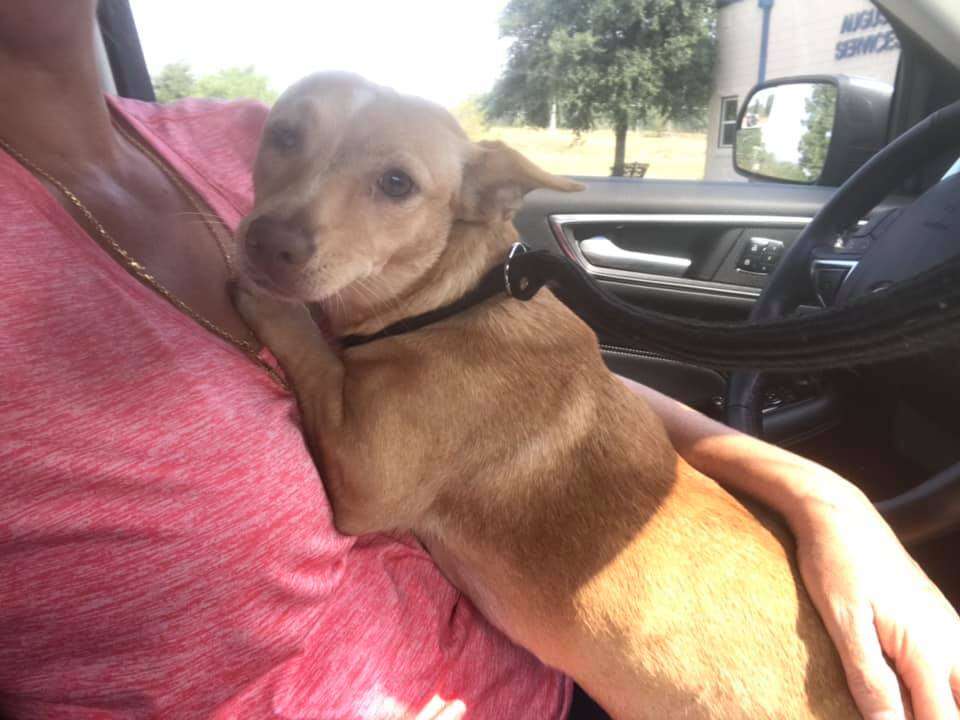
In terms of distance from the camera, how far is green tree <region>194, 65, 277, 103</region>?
2.14m

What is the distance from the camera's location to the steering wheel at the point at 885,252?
4.97ft

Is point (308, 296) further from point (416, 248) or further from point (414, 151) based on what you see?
point (414, 151)

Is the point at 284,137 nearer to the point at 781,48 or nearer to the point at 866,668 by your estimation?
the point at 866,668

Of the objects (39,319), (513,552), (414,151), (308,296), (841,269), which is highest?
(414,151)

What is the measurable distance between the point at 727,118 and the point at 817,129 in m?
1.69

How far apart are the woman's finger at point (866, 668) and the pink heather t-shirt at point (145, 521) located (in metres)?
0.70

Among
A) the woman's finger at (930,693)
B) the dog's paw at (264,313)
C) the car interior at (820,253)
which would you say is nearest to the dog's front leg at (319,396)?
the dog's paw at (264,313)

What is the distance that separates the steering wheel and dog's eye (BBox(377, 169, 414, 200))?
2.64ft

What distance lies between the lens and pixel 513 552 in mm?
1331

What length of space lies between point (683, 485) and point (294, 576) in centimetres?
75

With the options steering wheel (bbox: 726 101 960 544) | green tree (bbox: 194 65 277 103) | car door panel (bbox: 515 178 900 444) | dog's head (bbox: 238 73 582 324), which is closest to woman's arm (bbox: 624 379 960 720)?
steering wheel (bbox: 726 101 960 544)

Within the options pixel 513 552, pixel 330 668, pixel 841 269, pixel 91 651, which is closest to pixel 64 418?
pixel 91 651

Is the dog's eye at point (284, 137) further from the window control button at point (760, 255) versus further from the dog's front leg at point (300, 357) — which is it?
the window control button at point (760, 255)

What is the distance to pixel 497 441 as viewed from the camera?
1403mm
